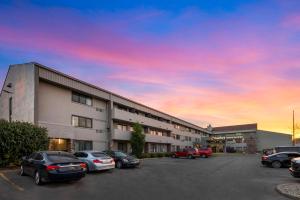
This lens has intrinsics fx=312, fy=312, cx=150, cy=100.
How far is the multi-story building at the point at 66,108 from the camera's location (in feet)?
87.9

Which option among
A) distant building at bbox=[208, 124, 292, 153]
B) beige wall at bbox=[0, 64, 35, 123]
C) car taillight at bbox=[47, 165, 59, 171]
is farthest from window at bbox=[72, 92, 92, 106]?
distant building at bbox=[208, 124, 292, 153]

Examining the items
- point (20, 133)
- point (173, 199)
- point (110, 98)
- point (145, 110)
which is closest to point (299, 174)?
point (173, 199)

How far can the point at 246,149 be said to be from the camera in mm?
99625

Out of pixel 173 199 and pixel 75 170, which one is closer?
pixel 173 199

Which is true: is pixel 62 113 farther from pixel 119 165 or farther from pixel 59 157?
pixel 59 157

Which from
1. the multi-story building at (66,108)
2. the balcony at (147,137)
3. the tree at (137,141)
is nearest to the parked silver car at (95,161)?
the multi-story building at (66,108)

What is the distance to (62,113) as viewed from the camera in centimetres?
3039

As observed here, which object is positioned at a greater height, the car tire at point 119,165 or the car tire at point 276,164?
the car tire at point 119,165

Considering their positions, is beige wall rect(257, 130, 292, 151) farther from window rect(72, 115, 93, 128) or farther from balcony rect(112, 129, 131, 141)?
window rect(72, 115, 93, 128)

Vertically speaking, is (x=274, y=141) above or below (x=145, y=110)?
below

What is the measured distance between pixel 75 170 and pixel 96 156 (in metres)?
5.61

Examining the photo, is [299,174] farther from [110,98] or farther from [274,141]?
[274,141]

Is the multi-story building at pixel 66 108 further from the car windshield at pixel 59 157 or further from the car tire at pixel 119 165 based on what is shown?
the car windshield at pixel 59 157

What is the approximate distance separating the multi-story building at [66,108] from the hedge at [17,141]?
312 centimetres
